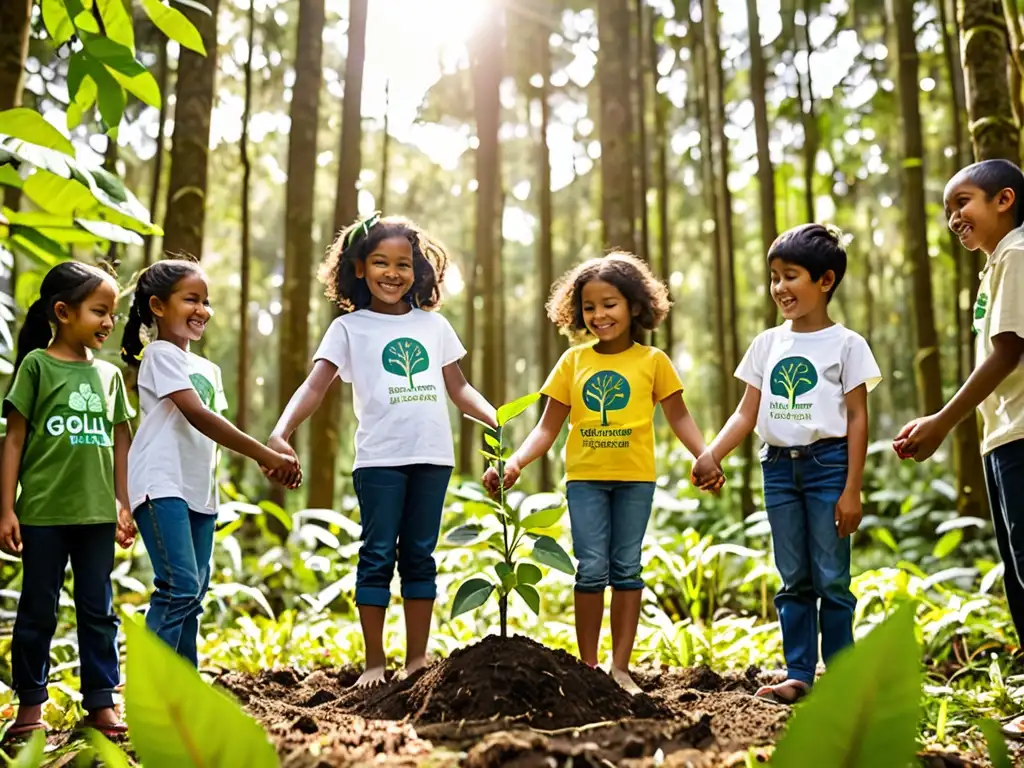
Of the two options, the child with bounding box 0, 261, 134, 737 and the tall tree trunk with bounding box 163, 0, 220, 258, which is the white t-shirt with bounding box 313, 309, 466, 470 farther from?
the tall tree trunk with bounding box 163, 0, 220, 258

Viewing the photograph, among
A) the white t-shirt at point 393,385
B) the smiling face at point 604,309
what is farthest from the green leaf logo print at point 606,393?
the white t-shirt at point 393,385

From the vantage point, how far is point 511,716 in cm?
264

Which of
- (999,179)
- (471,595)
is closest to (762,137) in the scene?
(999,179)

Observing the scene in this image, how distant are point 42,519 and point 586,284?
7.29ft

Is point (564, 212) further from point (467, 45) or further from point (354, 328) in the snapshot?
point (354, 328)

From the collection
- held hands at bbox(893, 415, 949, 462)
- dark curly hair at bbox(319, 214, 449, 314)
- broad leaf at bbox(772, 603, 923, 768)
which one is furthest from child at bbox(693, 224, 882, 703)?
broad leaf at bbox(772, 603, 923, 768)

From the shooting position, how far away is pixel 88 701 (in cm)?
314

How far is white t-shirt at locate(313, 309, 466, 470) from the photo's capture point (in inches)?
144

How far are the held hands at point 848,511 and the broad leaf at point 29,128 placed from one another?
311 cm

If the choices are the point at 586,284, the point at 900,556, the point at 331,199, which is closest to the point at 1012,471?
the point at 586,284

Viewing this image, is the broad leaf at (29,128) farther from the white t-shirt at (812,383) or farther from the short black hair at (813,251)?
the white t-shirt at (812,383)

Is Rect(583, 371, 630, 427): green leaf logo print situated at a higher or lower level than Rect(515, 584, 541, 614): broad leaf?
higher

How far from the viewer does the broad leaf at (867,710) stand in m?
1.33

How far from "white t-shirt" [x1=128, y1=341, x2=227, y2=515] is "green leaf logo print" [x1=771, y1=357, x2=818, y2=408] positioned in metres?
2.20
